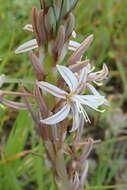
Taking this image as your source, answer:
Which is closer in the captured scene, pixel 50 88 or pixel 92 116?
pixel 50 88

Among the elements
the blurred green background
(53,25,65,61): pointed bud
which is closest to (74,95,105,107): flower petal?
(53,25,65,61): pointed bud

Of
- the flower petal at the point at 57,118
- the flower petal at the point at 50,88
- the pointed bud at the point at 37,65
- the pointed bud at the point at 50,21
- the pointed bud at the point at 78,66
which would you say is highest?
the pointed bud at the point at 50,21

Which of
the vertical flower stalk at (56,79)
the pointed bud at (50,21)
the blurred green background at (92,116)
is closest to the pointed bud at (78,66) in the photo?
the vertical flower stalk at (56,79)

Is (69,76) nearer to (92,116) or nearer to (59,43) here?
(59,43)

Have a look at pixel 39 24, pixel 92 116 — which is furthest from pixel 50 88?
pixel 92 116

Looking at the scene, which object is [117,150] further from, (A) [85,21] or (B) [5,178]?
(A) [85,21]

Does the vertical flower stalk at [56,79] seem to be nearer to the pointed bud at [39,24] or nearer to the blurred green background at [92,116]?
the pointed bud at [39,24]

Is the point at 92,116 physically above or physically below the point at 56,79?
below

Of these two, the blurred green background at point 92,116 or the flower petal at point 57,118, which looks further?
the blurred green background at point 92,116
